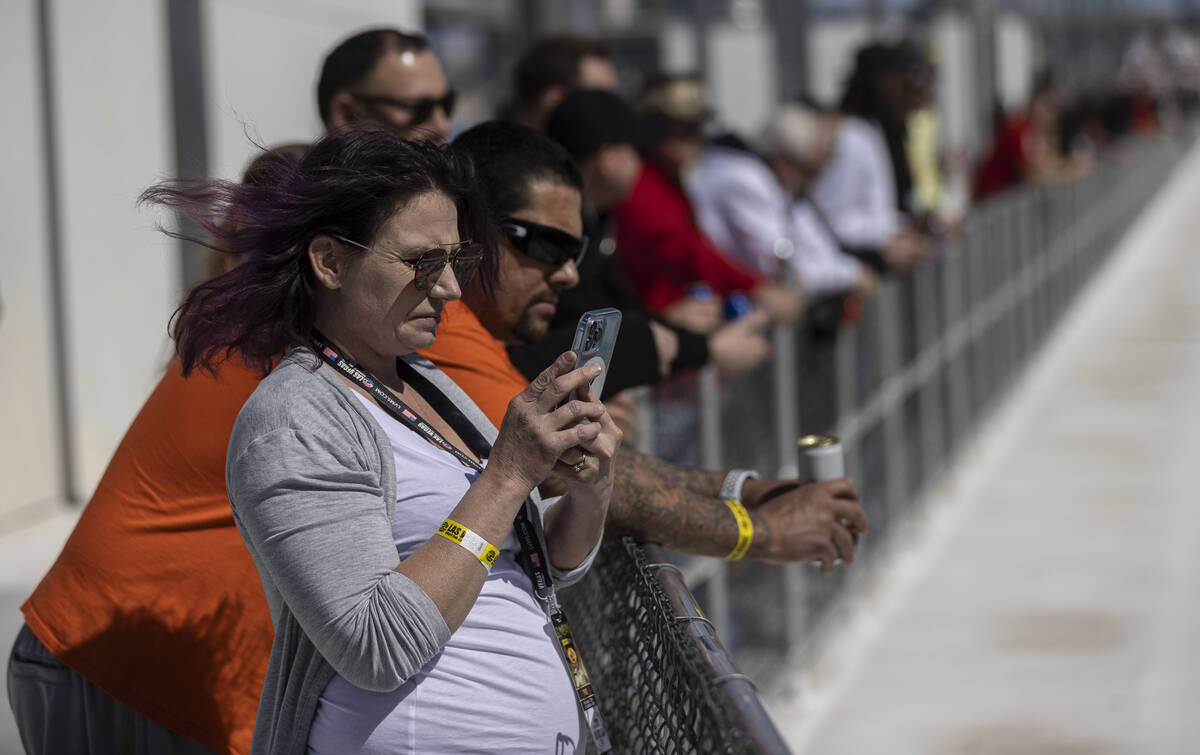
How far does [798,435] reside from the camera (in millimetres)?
4797

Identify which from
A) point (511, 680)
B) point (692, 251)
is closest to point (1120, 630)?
point (692, 251)

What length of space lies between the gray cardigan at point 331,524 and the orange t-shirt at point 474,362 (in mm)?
328

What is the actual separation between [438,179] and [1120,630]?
4.45m

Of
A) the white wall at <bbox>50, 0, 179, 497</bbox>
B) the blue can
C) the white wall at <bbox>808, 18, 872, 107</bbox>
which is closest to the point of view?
the blue can

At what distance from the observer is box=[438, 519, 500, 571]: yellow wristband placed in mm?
1605

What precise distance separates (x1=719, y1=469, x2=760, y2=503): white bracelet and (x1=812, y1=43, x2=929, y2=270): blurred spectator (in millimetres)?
3661

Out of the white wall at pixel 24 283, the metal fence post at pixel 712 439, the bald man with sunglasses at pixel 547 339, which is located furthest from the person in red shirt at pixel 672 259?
the white wall at pixel 24 283

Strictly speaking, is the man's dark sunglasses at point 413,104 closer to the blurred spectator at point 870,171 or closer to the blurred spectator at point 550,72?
the blurred spectator at point 550,72

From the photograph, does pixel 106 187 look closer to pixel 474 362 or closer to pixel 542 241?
pixel 542 241

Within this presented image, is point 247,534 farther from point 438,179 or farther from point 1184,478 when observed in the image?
point 1184,478

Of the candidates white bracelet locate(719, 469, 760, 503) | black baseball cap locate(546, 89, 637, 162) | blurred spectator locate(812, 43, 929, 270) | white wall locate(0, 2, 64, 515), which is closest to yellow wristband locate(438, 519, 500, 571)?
white bracelet locate(719, 469, 760, 503)

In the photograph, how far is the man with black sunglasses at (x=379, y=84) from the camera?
2857mm

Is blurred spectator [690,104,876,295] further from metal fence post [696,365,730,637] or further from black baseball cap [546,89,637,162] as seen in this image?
black baseball cap [546,89,637,162]

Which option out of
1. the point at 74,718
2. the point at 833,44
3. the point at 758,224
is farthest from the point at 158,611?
the point at 833,44
